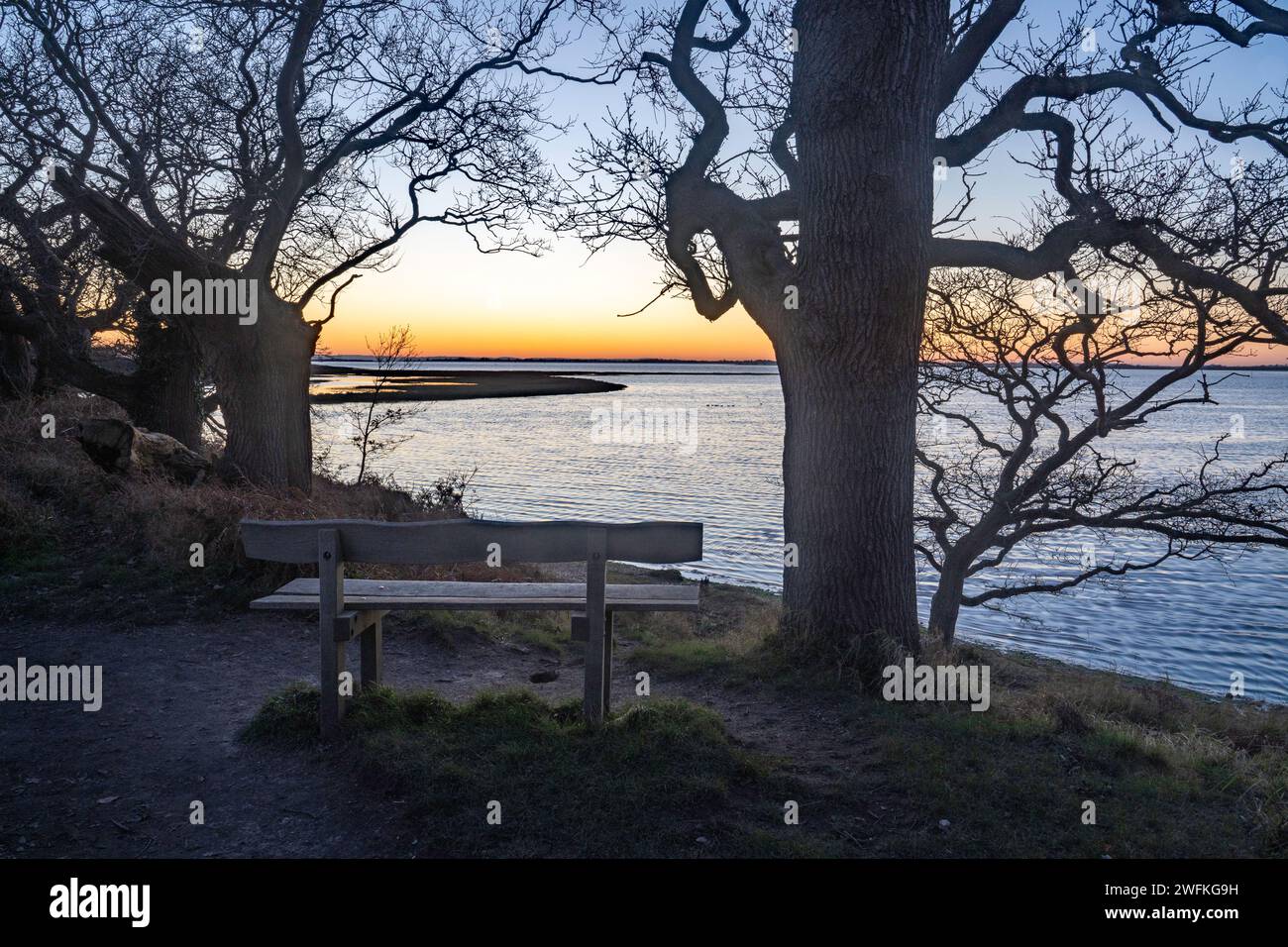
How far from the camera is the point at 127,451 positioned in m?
12.0

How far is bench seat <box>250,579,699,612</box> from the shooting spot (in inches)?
224

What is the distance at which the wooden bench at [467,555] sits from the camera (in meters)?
5.12

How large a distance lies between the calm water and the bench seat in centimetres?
1135

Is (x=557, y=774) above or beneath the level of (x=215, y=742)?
above

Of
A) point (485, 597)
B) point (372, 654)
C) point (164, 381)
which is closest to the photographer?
point (485, 597)

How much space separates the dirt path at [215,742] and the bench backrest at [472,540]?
1.18 meters

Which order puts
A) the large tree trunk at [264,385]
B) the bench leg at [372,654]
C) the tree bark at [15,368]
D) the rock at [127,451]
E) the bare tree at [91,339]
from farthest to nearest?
1. the tree bark at [15,368]
2. the bare tree at [91,339]
3. the large tree trunk at [264,385]
4. the rock at [127,451]
5. the bench leg at [372,654]

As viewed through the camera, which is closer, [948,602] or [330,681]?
[330,681]

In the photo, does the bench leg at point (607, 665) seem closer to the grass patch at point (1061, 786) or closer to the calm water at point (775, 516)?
A: the grass patch at point (1061, 786)

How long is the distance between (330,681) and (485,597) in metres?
1.02

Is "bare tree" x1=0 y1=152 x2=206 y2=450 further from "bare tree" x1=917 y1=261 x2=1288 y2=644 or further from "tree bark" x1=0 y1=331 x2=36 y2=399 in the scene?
"bare tree" x1=917 y1=261 x2=1288 y2=644

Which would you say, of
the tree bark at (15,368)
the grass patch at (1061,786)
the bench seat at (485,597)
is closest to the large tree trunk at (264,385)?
the tree bark at (15,368)

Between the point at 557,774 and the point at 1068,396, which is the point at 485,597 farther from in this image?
the point at 1068,396

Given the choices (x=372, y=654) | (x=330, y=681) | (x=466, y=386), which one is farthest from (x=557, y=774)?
(x=466, y=386)
